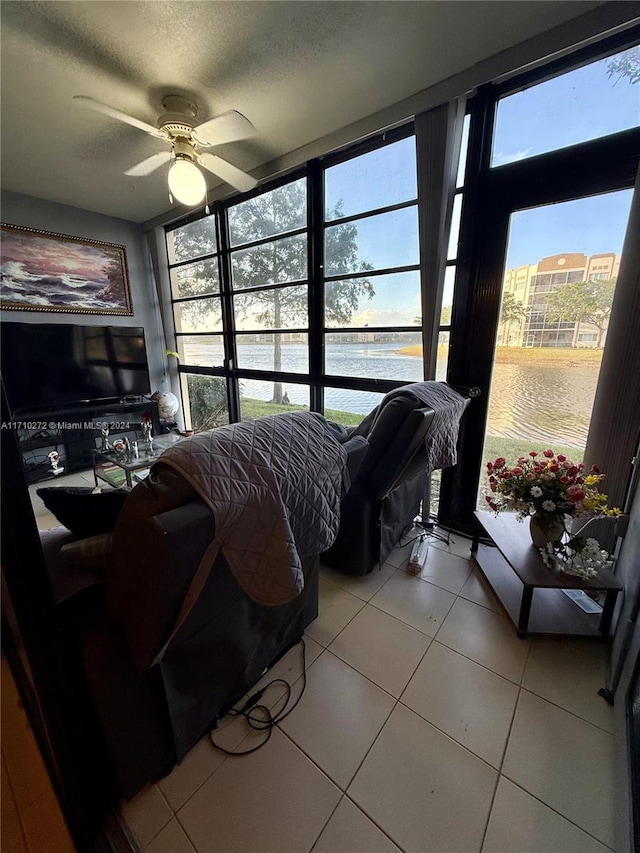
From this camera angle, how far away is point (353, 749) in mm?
1065

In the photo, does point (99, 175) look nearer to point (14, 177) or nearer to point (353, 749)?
point (14, 177)

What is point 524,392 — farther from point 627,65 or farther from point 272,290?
point 272,290

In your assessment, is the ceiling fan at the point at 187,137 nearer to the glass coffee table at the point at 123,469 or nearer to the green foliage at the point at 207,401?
the glass coffee table at the point at 123,469

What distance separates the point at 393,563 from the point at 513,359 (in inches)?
57.7

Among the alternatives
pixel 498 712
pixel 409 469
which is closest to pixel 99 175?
pixel 409 469

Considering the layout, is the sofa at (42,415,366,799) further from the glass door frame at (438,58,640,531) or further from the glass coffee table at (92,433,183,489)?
the glass door frame at (438,58,640,531)

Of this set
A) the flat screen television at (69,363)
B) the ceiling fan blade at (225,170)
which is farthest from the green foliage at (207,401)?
the ceiling fan blade at (225,170)

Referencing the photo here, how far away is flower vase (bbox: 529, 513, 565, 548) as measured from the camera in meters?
1.45

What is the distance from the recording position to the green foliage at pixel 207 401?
4031mm

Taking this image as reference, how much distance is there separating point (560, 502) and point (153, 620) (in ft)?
5.21

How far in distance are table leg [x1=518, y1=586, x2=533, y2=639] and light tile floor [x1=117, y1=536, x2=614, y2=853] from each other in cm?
5

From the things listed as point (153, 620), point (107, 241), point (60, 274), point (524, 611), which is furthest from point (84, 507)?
point (107, 241)

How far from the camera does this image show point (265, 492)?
0.91 meters

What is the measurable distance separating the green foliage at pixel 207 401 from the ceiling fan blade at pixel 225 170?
2.09m
